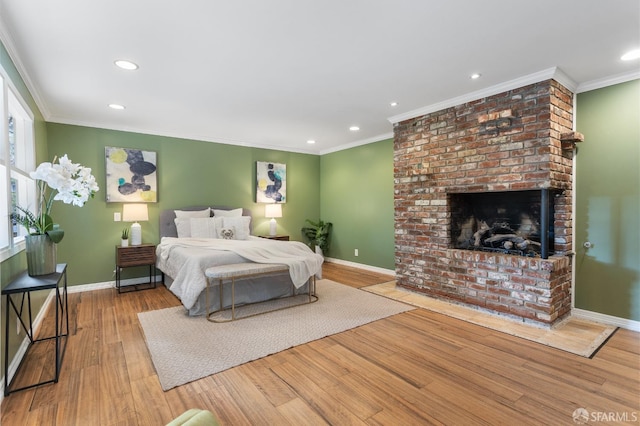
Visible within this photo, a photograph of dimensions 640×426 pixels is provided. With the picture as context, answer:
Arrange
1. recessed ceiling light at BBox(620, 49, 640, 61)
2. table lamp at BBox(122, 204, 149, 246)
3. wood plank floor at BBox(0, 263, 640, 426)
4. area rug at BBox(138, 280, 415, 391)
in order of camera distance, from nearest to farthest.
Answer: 1. wood plank floor at BBox(0, 263, 640, 426)
2. area rug at BBox(138, 280, 415, 391)
3. recessed ceiling light at BBox(620, 49, 640, 61)
4. table lamp at BBox(122, 204, 149, 246)

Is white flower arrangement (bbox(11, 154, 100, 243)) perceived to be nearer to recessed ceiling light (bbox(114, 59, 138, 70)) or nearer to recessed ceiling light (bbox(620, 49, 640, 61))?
recessed ceiling light (bbox(114, 59, 138, 70))

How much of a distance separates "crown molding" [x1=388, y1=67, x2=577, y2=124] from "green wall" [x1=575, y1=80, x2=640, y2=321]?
16.8 inches

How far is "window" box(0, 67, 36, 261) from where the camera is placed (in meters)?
2.27

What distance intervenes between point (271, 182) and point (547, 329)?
4895 mm

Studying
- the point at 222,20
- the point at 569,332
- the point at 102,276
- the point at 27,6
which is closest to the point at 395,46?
Answer: the point at 222,20

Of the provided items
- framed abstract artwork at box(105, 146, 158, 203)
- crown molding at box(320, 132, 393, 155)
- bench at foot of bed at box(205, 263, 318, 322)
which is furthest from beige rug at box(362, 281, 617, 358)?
framed abstract artwork at box(105, 146, 158, 203)

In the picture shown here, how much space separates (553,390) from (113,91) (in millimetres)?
4759

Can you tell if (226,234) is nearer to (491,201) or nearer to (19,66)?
(19,66)

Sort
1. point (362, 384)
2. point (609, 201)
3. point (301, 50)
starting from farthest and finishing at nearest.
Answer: point (609, 201) < point (301, 50) < point (362, 384)

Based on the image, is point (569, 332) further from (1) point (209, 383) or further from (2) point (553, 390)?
(1) point (209, 383)

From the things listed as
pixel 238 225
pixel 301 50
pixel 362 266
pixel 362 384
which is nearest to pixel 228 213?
pixel 238 225

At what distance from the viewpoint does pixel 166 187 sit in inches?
205

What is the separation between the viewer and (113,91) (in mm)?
3438

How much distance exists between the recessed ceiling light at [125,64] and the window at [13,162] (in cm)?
77
